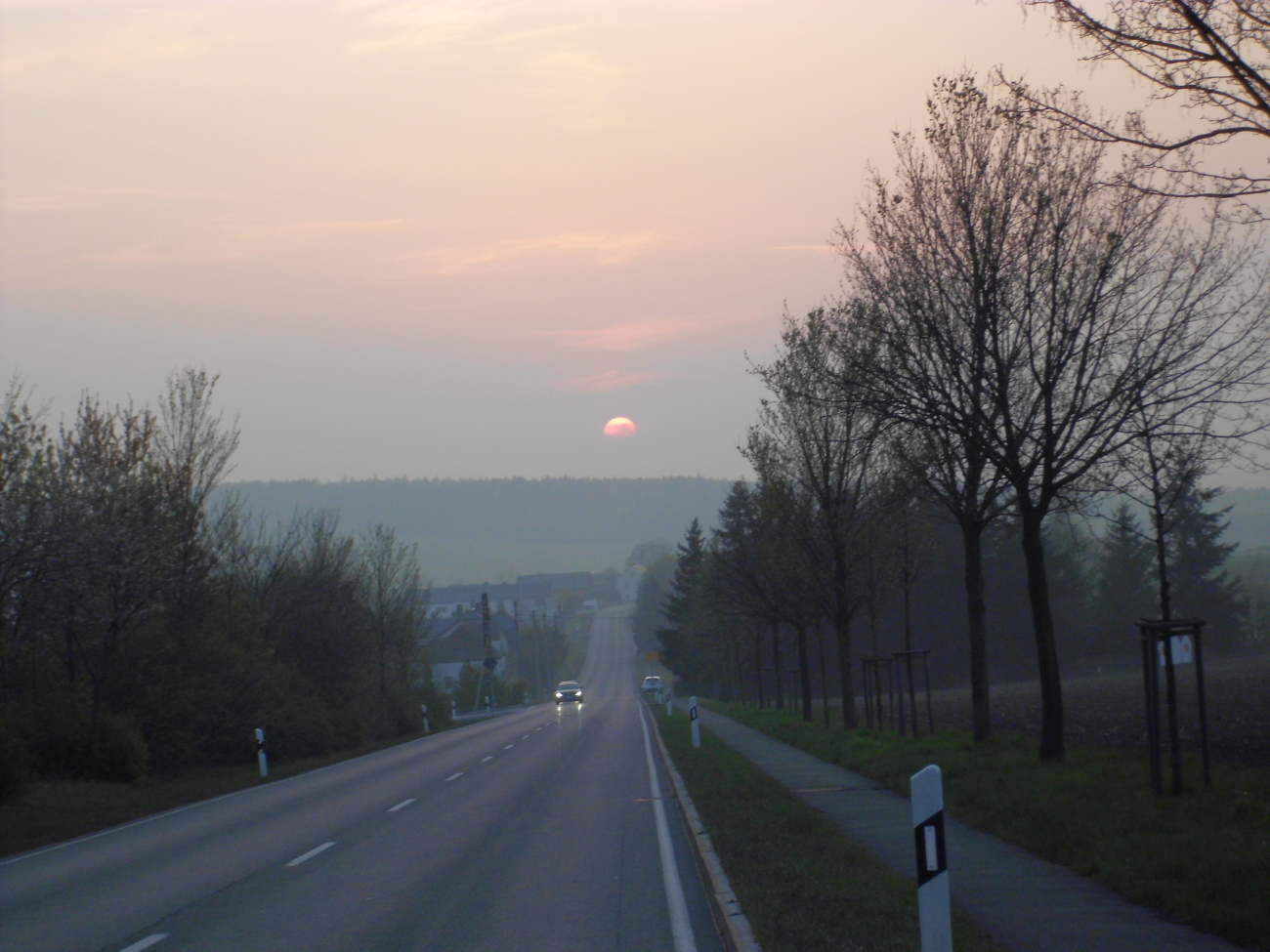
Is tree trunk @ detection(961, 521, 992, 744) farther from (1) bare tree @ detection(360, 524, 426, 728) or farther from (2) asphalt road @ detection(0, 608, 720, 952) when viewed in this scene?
(1) bare tree @ detection(360, 524, 426, 728)

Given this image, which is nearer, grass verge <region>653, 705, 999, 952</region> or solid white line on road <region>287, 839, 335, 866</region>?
grass verge <region>653, 705, 999, 952</region>

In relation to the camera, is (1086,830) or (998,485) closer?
(1086,830)

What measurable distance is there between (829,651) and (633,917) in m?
75.4

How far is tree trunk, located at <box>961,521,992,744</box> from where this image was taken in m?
21.9

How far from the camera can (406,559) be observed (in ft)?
233

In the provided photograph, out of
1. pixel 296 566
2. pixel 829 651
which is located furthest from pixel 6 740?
pixel 829 651

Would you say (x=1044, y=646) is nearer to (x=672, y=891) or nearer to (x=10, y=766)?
(x=672, y=891)

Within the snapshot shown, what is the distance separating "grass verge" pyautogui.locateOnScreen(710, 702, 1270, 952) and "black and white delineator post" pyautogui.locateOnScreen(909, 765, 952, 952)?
2821 mm

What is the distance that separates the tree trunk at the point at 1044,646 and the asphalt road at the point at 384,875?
5.32 m

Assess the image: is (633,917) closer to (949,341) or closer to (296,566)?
(949,341)

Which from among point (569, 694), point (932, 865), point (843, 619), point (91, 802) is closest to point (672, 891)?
point (932, 865)

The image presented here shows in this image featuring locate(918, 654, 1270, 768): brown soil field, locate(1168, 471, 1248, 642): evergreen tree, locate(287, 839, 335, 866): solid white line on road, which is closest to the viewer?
locate(287, 839, 335, 866): solid white line on road

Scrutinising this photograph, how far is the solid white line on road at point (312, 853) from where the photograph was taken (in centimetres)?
1382

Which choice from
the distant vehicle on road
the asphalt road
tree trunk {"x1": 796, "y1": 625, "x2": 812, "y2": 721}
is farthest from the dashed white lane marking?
the distant vehicle on road
